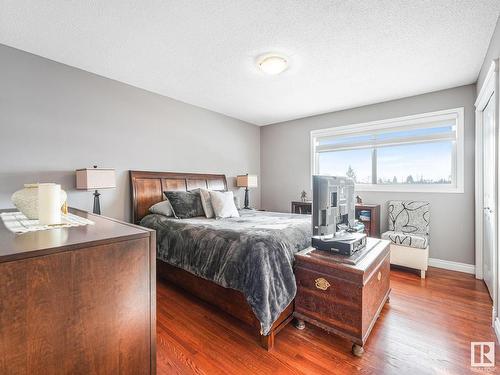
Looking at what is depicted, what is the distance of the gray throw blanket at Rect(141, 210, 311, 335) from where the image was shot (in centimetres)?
172

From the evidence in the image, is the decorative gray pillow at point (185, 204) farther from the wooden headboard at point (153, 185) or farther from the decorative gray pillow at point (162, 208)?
the wooden headboard at point (153, 185)

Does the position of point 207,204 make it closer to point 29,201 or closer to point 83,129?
point 83,129

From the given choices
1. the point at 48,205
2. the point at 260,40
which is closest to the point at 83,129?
the point at 48,205

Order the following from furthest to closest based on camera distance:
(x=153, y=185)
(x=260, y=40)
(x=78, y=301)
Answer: (x=153, y=185) < (x=260, y=40) < (x=78, y=301)

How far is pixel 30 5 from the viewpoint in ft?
5.90

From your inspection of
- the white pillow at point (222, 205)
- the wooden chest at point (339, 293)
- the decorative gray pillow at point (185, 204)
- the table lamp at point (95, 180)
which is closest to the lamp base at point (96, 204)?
the table lamp at point (95, 180)

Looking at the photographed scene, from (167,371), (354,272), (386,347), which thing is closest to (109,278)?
(167,371)

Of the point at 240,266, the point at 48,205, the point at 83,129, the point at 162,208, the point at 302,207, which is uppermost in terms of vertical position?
the point at 83,129

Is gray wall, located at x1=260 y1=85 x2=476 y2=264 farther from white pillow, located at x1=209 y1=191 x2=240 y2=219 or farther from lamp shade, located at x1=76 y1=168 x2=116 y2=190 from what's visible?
lamp shade, located at x1=76 y1=168 x2=116 y2=190

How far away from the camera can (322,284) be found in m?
1.83

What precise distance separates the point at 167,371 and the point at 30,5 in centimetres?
274

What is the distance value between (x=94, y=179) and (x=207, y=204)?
130 centimetres

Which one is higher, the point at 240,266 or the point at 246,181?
the point at 246,181

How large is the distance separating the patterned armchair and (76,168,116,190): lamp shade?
3554 mm
